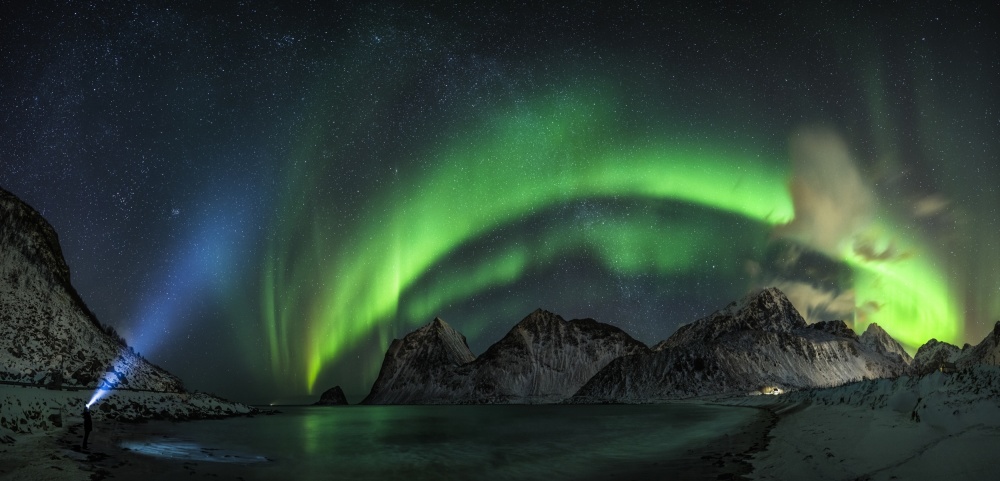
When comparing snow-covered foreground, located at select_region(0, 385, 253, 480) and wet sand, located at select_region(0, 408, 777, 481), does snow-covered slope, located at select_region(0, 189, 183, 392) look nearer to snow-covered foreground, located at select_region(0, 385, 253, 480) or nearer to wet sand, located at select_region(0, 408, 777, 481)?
snow-covered foreground, located at select_region(0, 385, 253, 480)

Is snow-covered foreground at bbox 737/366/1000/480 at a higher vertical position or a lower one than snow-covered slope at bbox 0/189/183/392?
lower

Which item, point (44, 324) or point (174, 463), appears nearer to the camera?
point (174, 463)

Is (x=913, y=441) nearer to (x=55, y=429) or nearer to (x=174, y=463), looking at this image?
(x=174, y=463)

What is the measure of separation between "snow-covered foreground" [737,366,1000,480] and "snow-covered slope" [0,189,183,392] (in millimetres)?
73850

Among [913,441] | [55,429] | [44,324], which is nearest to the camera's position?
[913,441]

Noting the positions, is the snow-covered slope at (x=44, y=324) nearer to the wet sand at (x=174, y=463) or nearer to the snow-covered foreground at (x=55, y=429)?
the snow-covered foreground at (x=55, y=429)

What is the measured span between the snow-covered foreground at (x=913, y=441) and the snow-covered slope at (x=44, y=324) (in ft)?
242

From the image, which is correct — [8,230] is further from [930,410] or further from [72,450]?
[930,410]

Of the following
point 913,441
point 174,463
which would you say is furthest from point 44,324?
point 913,441

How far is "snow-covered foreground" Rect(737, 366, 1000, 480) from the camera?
1522 cm

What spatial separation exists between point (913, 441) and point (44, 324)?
94.6 metres

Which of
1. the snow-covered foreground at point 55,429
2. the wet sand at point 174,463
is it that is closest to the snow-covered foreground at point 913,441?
the wet sand at point 174,463

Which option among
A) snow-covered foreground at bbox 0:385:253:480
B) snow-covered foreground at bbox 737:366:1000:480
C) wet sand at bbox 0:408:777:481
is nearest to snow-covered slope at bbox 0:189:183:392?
snow-covered foreground at bbox 0:385:253:480

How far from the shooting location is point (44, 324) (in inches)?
3076
